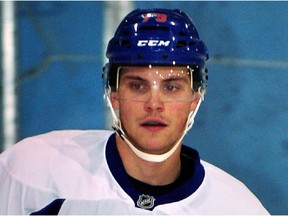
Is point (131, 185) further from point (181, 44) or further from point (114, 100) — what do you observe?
point (181, 44)

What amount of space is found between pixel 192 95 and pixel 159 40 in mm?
146

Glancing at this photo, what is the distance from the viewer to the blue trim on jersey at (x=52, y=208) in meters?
1.25

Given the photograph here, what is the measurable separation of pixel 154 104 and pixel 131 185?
20 centimetres

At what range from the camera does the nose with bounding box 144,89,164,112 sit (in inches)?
48.3

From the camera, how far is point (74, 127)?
1.83 metres

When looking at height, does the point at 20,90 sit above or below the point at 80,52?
below

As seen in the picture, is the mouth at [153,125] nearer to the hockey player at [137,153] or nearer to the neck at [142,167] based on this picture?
the hockey player at [137,153]

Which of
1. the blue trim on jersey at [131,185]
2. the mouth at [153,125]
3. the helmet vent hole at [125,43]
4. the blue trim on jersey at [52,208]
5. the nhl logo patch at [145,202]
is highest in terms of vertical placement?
the helmet vent hole at [125,43]

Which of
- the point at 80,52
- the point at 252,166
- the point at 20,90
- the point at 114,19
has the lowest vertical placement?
the point at 252,166

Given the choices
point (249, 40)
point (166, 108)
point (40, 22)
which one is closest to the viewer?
point (166, 108)

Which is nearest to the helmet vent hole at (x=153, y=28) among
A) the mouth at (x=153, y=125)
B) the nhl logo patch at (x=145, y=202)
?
the mouth at (x=153, y=125)

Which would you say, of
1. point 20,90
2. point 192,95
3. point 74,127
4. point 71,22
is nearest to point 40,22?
point 71,22

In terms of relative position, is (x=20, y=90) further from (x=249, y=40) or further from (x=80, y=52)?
(x=249, y=40)

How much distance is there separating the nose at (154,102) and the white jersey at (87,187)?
16cm
